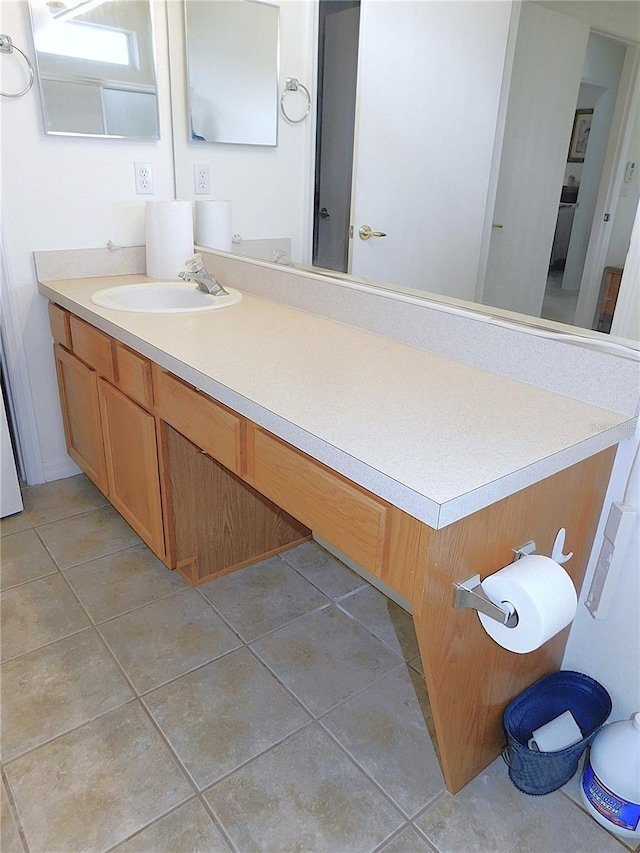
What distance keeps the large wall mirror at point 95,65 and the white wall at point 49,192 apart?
1.3 inches

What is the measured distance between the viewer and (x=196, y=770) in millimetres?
1355

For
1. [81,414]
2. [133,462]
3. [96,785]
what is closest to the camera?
[96,785]

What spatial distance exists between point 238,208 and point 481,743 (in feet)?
6.15

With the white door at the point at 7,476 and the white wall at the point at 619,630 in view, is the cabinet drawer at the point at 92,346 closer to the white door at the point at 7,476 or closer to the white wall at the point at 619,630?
the white door at the point at 7,476

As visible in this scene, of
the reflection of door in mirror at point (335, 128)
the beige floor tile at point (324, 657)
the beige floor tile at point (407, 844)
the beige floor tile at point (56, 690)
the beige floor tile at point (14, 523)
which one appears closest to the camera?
the beige floor tile at point (407, 844)

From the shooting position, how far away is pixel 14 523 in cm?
223

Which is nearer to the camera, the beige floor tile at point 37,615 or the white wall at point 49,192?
the beige floor tile at point 37,615

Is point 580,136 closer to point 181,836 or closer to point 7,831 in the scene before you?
point 181,836

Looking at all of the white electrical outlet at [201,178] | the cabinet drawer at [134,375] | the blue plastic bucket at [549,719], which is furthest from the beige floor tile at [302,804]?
the white electrical outlet at [201,178]

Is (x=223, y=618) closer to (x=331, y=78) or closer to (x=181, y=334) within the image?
(x=181, y=334)

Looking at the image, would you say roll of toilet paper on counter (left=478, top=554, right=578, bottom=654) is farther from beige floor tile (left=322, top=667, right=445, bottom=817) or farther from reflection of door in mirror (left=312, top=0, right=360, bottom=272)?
reflection of door in mirror (left=312, top=0, right=360, bottom=272)

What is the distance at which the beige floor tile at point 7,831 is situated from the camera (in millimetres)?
1193

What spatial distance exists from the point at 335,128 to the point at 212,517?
3.90ft

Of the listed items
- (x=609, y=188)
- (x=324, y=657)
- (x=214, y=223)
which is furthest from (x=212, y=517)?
(x=609, y=188)
